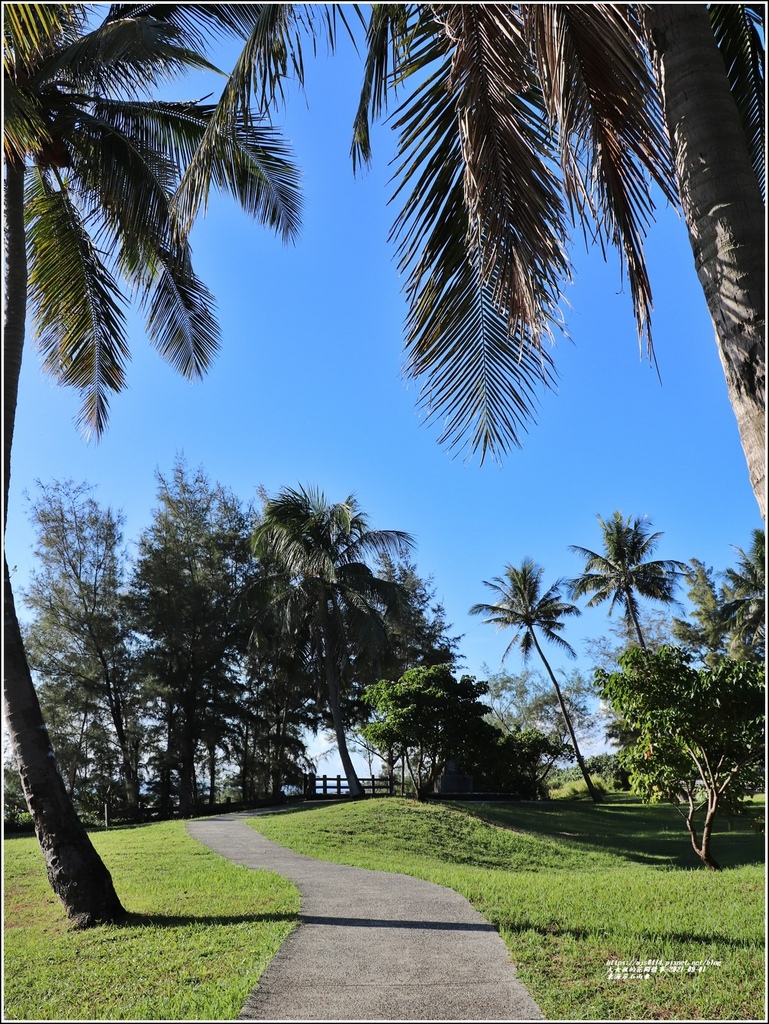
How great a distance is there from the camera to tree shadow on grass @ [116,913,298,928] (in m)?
6.31

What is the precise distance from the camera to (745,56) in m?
4.83

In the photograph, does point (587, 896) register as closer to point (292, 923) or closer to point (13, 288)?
point (292, 923)

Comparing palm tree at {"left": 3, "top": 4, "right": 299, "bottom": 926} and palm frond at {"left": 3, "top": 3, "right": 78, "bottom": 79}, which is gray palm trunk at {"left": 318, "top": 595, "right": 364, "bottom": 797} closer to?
palm tree at {"left": 3, "top": 4, "right": 299, "bottom": 926}

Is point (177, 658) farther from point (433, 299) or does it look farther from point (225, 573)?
point (433, 299)

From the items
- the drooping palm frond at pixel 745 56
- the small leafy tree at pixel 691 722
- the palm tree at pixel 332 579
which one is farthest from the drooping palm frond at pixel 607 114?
the palm tree at pixel 332 579

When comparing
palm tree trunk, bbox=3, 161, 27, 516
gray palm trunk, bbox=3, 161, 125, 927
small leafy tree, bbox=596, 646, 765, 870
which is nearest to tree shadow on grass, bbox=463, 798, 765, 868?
small leafy tree, bbox=596, 646, 765, 870

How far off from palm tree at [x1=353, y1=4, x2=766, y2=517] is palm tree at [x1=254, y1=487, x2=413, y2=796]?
1880 centimetres

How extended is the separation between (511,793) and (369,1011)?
81.0 feet

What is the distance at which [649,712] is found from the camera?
36.1ft

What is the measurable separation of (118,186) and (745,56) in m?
5.69

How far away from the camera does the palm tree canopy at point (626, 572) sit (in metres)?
33.2

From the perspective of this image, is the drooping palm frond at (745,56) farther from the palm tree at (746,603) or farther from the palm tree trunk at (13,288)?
the palm tree at (746,603)

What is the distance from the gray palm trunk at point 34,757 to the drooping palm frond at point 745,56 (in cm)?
548

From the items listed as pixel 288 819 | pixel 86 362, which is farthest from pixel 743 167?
pixel 288 819
